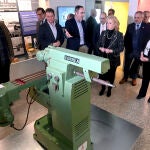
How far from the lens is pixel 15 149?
151cm

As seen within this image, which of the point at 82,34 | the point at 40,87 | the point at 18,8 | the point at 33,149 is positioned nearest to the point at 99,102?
the point at 82,34

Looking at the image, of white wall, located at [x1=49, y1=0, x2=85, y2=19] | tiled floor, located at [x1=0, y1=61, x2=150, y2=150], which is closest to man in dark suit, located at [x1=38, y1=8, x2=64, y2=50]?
white wall, located at [x1=49, y1=0, x2=85, y2=19]

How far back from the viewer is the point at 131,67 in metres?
3.48

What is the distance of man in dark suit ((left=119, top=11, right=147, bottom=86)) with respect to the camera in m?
2.98

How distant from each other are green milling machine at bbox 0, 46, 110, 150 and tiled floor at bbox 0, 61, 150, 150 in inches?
38.9

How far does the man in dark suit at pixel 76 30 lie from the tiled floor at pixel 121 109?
925mm

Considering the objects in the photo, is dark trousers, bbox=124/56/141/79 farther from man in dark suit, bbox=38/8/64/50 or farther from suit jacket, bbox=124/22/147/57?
man in dark suit, bbox=38/8/64/50

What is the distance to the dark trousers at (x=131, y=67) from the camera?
3.39 metres

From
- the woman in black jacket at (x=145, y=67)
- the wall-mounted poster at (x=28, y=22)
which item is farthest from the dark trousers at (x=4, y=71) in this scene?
the woman in black jacket at (x=145, y=67)

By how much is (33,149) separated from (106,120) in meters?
0.91

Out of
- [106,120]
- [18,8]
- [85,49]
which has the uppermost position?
[18,8]

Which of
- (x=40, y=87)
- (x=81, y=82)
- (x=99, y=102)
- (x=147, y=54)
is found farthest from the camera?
(x=99, y=102)

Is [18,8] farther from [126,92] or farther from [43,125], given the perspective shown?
[126,92]

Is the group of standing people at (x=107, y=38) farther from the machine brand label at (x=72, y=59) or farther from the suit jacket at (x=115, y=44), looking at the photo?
the machine brand label at (x=72, y=59)
